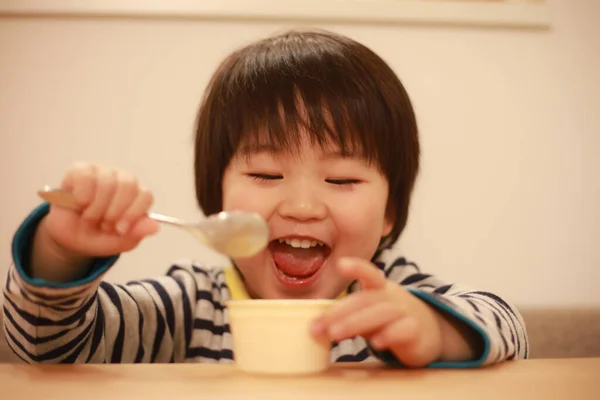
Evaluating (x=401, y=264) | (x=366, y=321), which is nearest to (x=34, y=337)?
(x=366, y=321)

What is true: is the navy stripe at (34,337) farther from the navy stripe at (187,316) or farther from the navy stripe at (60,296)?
the navy stripe at (187,316)

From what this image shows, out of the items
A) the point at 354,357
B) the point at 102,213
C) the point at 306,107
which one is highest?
the point at 306,107

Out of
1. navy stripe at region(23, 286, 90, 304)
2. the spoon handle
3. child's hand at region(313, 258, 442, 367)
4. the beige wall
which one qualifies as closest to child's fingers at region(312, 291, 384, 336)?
child's hand at region(313, 258, 442, 367)

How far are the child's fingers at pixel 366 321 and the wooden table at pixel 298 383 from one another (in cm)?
3

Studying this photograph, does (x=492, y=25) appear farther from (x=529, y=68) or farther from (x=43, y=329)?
(x=43, y=329)

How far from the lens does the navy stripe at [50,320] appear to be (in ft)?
2.03

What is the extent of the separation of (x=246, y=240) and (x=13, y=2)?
3.39 feet

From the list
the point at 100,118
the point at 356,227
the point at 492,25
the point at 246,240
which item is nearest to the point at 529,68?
the point at 492,25

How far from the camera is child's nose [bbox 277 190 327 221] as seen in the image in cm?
81

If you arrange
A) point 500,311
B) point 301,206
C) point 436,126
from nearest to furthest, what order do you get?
point 500,311, point 301,206, point 436,126

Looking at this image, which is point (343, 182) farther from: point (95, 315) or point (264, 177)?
point (95, 315)

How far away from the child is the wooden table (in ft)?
0.23

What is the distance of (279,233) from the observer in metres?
0.84

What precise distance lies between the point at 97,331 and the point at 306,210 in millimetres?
303
